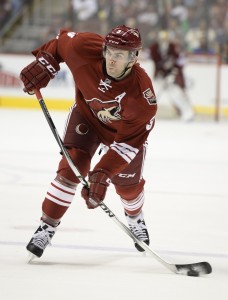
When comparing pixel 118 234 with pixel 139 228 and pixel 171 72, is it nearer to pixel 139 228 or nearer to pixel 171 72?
pixel 139 228

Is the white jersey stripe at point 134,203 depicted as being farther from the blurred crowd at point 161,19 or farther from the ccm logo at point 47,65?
the blurred crowd at point 161,19

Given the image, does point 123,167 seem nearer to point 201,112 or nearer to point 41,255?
point 41,255

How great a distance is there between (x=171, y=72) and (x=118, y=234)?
6550 millimetres

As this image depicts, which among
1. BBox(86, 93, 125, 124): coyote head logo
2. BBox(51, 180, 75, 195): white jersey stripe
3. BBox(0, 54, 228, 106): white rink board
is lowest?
BBox(0, 54, 228, 106): white rink board

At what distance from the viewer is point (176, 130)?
926 centimetres

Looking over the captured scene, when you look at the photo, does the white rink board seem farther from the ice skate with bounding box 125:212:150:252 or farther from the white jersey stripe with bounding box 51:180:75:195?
the white jersey stripe with bounding box 51:180:75:195

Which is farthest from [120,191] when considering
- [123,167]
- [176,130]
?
[176,130]

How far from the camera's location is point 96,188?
3.27 metres

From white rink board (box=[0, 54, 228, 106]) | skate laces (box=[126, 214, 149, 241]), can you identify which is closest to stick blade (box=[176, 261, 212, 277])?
skate laces (box=[126, 214, 149, 241])

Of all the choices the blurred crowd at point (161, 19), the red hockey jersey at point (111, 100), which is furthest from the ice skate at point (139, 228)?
the blurred crowd at point (161, 19)

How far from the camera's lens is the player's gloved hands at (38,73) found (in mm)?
3521

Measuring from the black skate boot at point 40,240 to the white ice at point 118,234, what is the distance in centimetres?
5

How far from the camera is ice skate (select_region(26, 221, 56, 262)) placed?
338 cm

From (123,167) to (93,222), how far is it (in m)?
0.99
